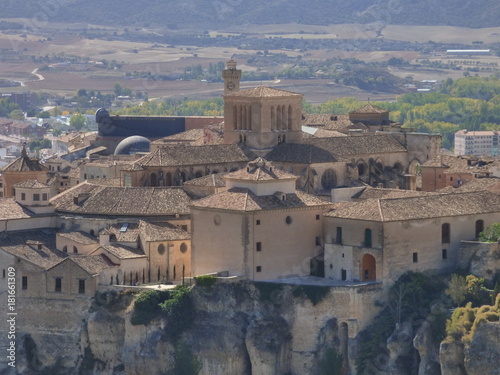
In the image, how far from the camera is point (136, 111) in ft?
618

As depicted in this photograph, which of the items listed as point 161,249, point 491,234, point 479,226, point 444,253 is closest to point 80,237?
point 161,249

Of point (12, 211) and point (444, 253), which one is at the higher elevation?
point (12, 211)

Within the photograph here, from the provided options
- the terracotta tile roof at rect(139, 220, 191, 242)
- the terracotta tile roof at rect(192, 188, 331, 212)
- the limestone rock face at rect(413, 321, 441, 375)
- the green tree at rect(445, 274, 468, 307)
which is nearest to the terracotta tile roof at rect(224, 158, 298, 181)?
the terracotta tile roof at rect(192, 188, 331, 212)

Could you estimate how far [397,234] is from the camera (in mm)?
75438

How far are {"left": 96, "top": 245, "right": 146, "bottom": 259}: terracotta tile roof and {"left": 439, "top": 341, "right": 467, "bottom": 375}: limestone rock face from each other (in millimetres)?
14244

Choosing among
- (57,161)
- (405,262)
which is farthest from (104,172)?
(405,262)

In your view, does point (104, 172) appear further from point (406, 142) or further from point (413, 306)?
point (413, 306)

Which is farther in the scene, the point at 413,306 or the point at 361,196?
the point at 361,196

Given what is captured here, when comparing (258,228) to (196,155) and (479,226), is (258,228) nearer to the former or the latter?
(479,226)

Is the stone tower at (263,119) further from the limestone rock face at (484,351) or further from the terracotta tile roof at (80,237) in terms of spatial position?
the limestone rock face at (484,351)

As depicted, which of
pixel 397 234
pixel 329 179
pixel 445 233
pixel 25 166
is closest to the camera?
pixel 397 234

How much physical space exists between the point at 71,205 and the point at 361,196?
496 inches

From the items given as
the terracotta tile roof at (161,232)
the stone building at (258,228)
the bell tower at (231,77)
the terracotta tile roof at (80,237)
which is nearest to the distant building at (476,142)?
the bell tower at (231,77)

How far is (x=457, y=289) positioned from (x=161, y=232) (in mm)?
13437
